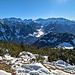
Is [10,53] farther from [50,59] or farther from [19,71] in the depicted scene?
[19,71]

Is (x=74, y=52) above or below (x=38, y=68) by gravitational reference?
above

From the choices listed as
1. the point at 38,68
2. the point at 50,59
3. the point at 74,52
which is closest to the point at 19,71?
the point at 38,68

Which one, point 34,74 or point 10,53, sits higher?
point 10,53

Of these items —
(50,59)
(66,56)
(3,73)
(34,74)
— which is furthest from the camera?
(66,56)

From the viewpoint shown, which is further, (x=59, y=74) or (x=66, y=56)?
(x=66, y=56)

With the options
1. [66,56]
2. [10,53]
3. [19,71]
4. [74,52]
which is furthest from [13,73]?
[74,52]

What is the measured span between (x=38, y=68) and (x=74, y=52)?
220 ft

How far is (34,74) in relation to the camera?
4344 cm

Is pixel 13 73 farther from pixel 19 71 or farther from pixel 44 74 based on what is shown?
pixel 44 74

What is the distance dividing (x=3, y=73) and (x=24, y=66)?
12.2 m

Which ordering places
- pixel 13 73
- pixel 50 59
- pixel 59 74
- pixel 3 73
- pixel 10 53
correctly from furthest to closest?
pixel 50 59, pixel 10 53, pixel 59 74, pixel 13 73, pixel 3 73

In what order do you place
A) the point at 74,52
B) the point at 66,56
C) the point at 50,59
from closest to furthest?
the point at 50,59, the point at 66,56, the point at 74,52

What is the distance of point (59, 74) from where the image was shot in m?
48.4

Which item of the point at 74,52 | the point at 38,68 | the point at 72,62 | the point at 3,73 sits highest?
the point at 74,52
